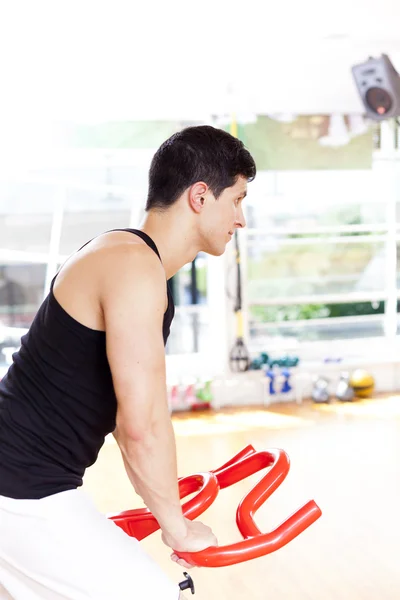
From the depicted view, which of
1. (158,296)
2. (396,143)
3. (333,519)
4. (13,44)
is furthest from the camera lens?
(396,143)

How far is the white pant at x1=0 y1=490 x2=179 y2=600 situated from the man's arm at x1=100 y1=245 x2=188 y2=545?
91mm

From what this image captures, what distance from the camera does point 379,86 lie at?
503cm

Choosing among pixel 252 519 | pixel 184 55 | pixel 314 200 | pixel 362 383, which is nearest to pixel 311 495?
pixel 362 383

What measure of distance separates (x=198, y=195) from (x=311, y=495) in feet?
8.67

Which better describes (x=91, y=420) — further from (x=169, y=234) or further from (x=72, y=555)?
(x=169, y=234)

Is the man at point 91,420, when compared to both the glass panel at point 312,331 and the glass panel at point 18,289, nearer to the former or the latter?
the glass panel at point 18,289

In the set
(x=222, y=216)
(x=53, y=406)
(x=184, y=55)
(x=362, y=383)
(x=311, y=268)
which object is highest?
(x=184, y=55)

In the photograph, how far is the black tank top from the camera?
131 cm

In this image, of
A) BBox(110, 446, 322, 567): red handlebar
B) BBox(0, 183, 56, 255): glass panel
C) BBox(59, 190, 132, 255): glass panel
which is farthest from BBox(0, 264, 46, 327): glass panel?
BBox(110, 446, 322, 567): red handlebar

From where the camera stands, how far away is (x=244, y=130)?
18.8ft

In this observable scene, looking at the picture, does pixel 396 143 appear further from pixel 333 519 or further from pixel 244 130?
pixel 333 519

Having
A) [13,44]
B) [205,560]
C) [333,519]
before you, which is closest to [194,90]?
[13,44]

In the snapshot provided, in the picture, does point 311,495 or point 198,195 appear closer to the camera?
point 198,195

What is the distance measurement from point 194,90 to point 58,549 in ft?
14.8
